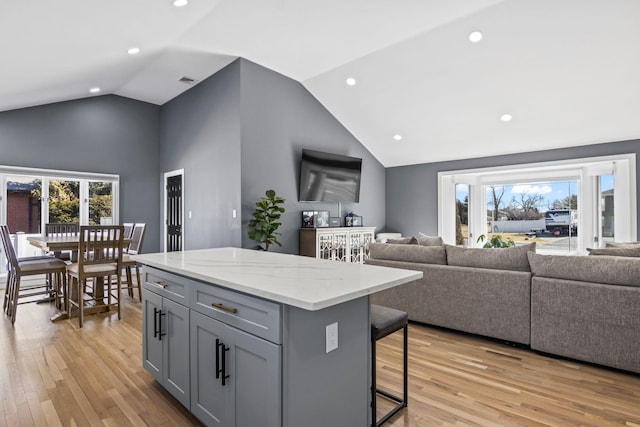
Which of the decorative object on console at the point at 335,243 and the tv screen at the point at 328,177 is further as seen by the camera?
the tv screen at the point at 328,177

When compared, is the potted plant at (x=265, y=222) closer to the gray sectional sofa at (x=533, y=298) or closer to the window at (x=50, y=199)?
the gray sectional sofa at (x=533, y=298)

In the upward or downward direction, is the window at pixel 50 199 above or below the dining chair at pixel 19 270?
above

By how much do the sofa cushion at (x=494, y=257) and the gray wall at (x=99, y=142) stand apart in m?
5.79

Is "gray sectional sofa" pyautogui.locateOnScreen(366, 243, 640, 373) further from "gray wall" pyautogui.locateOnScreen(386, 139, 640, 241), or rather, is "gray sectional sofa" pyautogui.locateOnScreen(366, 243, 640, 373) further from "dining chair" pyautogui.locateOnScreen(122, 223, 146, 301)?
"gray wall" pyautogui.locateOnScreen(386, 139, 640, 241)

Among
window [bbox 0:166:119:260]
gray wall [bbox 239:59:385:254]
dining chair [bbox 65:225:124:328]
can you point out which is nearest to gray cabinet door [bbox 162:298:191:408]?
dining chair [bbox 65:225:124:328]

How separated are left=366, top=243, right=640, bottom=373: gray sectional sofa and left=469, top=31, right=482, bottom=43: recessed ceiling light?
258 centimetres

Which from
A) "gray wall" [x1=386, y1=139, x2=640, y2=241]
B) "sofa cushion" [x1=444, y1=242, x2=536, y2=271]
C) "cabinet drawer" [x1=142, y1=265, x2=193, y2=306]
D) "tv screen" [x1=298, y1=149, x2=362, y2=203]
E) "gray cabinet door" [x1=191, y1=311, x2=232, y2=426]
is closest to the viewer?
"gray cabinet door" [x1=191, y1=311, x2=232, y2=426]

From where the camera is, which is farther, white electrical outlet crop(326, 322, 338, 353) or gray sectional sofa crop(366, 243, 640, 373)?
gray sectional sofa crop(366, 243, 640, 373)

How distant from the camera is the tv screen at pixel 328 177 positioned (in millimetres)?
5977

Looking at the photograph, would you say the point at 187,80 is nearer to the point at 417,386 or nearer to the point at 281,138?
the point at 281,138

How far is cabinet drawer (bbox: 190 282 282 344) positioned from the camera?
1.44 m

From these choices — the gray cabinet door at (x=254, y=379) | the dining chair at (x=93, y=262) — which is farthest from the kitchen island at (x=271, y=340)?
the dining chair at (x=93, y=262)

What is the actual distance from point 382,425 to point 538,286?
1.80 m

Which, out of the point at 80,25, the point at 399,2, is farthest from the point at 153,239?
the point at 399,2
